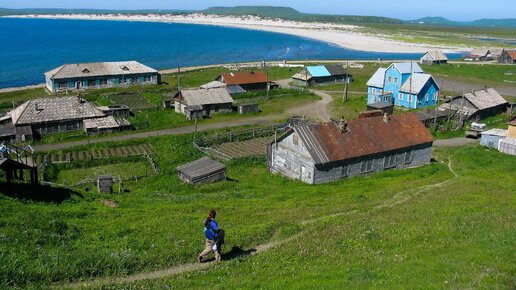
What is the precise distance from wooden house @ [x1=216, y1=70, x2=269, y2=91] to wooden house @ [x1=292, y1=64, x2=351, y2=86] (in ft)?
24.2

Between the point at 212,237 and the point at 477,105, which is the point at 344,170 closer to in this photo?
the point at 212,237

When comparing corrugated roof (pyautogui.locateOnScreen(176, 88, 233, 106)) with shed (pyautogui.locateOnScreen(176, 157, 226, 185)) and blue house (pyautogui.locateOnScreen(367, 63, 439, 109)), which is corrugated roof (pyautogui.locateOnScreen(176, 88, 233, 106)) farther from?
shed (pyautogui.locateOnScreen(176, 157, 226, 185))

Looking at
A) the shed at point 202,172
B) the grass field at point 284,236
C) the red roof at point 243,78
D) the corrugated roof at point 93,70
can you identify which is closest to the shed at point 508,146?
the grass field at point 284,236

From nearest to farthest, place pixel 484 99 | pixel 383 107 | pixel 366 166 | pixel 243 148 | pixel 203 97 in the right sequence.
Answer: pixel 366 166, pixel 243 148, pixel 383 107, pixel 484 99, pixel 203 97

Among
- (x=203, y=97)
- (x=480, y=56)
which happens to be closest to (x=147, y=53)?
(x=480, y=56)

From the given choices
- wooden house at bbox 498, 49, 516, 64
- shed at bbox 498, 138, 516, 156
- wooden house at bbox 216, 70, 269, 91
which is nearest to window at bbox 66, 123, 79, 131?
wooden house at bbox 216, 70, 269, 91

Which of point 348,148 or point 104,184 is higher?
point 348,148

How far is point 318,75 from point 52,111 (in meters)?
46.8

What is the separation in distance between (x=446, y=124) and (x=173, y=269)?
45.1 m

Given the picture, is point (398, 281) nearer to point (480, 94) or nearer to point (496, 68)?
point (480, 94)

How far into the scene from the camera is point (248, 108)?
203 ft

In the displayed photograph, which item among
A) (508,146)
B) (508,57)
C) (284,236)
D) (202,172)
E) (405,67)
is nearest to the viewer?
(284,236)

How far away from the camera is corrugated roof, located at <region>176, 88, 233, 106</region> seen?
195 ft

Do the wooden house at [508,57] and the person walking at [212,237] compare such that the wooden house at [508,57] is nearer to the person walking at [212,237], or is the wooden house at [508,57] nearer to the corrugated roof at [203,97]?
the corrugated roof at [203,97]
